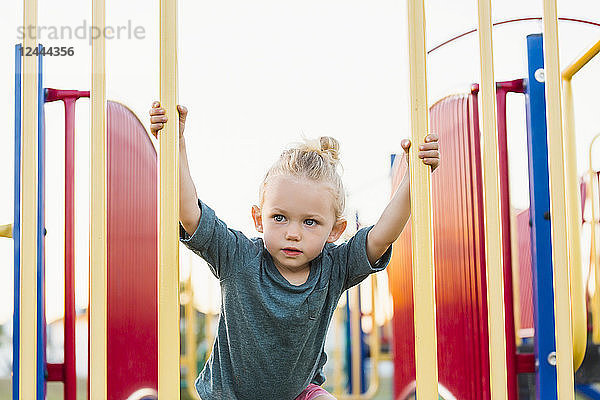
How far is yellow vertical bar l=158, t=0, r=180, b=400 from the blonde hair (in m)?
0.56

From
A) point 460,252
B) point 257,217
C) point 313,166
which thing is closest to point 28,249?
point 257,217

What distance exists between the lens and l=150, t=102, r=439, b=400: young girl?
6.48 feet

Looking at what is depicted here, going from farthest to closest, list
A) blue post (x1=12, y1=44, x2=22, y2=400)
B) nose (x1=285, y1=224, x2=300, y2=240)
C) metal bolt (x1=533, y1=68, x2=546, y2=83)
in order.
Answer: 1. metal bolt (x1=533, y1=68, x2=546, y2=83)
2. blue post (x1=12, y1=44, x2=22, y2=400)
3. nose (x1=285, y1=224, x2=300, y2=240)

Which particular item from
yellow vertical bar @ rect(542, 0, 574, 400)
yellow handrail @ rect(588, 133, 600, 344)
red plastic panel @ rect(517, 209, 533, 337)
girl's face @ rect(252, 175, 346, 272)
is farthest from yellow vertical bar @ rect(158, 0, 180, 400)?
red plastic panel @ rect(517, 209, 533, 337)

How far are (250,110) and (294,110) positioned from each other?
357 millimetres

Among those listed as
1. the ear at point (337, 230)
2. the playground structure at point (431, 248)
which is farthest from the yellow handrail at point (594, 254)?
the ear at point (337, 230)

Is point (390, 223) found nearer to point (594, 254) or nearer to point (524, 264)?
point (594, 254)

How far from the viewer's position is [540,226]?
2.38 meters

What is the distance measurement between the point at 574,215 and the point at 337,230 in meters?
1.07

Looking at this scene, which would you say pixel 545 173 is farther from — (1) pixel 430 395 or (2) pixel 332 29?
(2) pixel 332 29

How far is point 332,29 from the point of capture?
6.77 m

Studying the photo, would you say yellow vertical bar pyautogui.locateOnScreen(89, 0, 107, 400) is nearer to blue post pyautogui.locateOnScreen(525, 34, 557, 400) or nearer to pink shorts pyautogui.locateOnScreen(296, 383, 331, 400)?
pink shorts pyautogui.locateOnScreen(296, 383, 331, 400)

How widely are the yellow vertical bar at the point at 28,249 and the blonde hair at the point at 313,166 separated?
2.02 feet

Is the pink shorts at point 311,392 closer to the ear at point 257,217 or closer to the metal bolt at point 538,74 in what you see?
the ear at point 257,217
